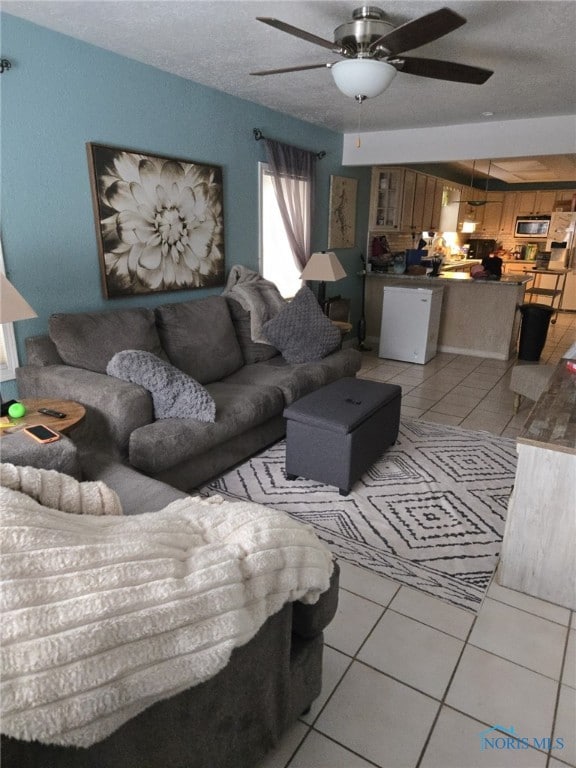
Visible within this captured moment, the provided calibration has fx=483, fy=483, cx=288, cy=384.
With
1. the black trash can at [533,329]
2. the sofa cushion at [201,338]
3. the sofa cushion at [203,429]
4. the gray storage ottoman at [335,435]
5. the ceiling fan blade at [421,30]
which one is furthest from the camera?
the black trash can at [533,329]

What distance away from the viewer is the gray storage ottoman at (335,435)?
2582mm

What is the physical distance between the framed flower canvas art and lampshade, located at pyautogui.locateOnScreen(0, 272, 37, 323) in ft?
3.55

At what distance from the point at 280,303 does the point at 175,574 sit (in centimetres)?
321

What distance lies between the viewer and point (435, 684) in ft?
5.29

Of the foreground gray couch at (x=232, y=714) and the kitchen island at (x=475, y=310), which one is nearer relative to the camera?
the foreground gray couch at (x=232, y=714)

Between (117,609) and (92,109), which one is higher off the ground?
(92,109)

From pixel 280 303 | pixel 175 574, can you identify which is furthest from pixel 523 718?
pixel 280 303

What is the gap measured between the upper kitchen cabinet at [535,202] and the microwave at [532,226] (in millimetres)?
218

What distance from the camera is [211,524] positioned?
1.15 meters

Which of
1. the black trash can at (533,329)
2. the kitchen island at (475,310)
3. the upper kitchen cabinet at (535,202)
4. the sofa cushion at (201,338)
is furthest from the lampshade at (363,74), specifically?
the upper kitchen cabinet at (535,202)

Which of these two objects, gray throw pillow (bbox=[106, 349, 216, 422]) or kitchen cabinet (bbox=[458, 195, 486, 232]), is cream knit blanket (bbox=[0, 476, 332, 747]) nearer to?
gray throw pillow (bbox=[106, 349, 216, 422])

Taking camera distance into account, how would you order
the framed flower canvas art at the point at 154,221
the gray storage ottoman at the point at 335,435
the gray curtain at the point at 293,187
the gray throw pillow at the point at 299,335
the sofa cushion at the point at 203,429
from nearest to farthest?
the sofa cushion at the point at 203,429 < the gray storage ottoman at the point at 335,435 < the framed flower canvas art at the point at 154,221 < the gray throw pillow at the point at 299,335 < the gray curtain at the point at 293,187

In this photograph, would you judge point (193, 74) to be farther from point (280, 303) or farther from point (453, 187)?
point (453, 187)

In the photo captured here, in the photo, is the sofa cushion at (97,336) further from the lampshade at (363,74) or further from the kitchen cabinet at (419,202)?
the kitchen cabinet at (419,202)
